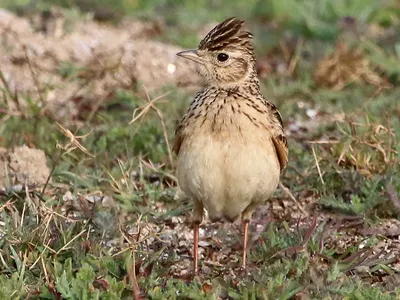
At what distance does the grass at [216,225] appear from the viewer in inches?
202

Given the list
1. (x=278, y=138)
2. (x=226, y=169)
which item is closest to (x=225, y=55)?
(x=278, y=138)

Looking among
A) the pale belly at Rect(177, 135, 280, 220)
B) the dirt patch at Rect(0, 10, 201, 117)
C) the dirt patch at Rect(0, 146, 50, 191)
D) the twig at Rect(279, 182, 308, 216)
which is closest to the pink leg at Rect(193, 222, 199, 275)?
the pale belly at Rect(177, 135, 280, 220)

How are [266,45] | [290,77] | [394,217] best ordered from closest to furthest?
1. [394,217]
2. [290,77]
3. [266,45]

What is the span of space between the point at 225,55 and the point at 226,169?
0.80 meters

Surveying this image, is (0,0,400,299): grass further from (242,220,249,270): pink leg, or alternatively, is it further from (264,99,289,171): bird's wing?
(264,99,289,171): bird's wing

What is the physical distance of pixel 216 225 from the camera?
6.46 metres

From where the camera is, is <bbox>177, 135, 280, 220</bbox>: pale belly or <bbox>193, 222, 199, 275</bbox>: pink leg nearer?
<bbox>177, 135, 280, 220</bbox>: pale belly

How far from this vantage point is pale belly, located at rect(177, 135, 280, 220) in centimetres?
546

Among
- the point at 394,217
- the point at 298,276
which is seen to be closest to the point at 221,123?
the point at 298,276

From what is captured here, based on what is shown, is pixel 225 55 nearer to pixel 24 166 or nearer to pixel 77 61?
pixel 24 166

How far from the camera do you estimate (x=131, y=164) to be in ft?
21.8

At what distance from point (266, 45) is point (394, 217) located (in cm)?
401

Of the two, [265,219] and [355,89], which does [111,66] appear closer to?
[355,89]

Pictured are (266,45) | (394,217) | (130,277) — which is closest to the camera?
(130,277)
